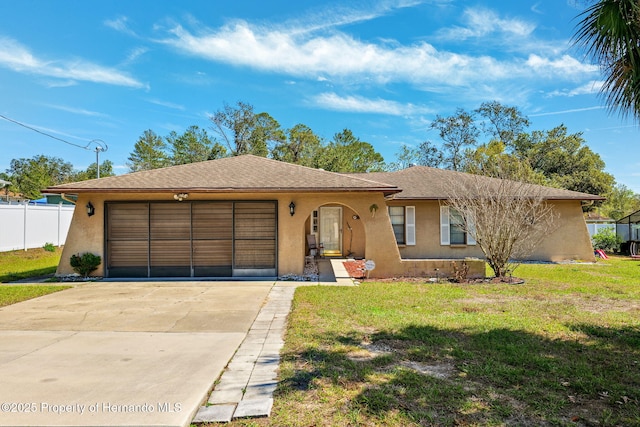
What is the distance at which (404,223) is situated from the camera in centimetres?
1590

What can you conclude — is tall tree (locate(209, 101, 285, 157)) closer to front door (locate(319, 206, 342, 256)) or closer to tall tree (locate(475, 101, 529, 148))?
front door (locate(319, 206, 342, 256))

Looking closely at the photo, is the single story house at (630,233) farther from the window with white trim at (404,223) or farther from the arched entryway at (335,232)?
the arched entryway at (335,232)

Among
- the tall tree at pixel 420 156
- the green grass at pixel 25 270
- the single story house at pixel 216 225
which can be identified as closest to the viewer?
the green grass at pixel 25 270

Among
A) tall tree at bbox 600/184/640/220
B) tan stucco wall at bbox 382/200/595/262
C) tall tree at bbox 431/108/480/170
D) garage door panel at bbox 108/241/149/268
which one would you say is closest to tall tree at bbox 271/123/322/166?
tall tree at bbox 431/108/480/170

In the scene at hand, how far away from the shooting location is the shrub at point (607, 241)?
1995 centimetres

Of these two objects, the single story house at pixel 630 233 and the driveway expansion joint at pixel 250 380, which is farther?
the single story house at pixel 630 233

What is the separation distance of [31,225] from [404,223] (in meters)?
17.5

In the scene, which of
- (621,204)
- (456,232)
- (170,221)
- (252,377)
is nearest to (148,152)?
(170,221)

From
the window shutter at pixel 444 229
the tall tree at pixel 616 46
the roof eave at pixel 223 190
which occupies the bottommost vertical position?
the window shutter at pixel 444 229

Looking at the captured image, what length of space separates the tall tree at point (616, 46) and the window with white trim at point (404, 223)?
1077 cm

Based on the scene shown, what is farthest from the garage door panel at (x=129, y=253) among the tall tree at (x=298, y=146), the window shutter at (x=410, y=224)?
the tall tree at (x=298, y=146)

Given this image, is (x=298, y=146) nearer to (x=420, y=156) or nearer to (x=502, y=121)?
(x=420, y=156)

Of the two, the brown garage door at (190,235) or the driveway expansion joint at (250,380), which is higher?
the brown garage door at (190,235)

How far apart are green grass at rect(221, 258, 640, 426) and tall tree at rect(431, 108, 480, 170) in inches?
1232
